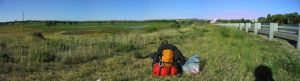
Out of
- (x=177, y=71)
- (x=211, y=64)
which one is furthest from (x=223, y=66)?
(x=177, y=71)

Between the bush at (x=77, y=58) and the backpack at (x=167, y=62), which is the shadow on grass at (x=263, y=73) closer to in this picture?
the backpack at (x=167, y=62)

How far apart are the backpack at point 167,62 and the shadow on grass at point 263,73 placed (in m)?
1.57

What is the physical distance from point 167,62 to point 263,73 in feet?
6.36

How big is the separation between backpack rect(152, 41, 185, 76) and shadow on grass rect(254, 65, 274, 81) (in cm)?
157

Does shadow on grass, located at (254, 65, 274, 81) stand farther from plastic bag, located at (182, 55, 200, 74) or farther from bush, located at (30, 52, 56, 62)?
bush, located at (30, 52, 56, 62)

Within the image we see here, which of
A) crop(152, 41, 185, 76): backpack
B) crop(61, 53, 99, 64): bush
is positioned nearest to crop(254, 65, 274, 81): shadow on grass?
Answer: crop(152, 41, 185, 76): backpack

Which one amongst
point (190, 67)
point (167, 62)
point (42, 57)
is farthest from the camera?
point (42, 57)

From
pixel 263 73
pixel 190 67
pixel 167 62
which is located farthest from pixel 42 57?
pixel 263 73

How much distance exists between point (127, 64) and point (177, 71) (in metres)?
2.34

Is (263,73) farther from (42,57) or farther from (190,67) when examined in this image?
(42,57)

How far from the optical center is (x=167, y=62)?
681 centimetres

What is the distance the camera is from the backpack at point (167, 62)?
6750 mm

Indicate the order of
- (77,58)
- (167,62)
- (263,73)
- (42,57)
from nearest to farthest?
Answer: (263,73) < (167,62) < (42,57) < (77,58)

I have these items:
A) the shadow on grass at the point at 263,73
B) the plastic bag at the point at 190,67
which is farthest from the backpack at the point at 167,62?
the shadow on grass at the point at 263,73
